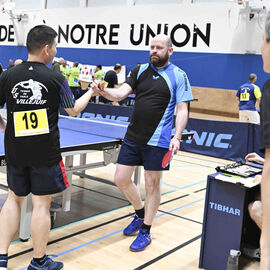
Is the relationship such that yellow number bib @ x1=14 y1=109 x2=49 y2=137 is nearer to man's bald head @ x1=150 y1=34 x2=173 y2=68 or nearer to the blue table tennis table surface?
the blue table tennis table surface

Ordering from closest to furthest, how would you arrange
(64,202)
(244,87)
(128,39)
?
(64,202), (244,87), (128,39)

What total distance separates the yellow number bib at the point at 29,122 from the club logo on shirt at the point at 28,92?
0.07 metres

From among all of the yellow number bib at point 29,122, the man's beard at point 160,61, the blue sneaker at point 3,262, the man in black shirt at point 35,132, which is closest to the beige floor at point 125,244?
the blue sneaker at point 3,262

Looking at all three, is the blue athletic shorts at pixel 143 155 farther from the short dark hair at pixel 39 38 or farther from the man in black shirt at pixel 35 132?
the short dark hair at pixel 39 38

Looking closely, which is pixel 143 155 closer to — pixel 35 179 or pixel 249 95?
pixel 35 179

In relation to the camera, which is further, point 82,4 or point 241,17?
point 82,4

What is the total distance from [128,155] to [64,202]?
1.01m

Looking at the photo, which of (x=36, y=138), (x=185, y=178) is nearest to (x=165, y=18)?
(x=185, y=178)

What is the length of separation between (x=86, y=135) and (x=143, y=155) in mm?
1044

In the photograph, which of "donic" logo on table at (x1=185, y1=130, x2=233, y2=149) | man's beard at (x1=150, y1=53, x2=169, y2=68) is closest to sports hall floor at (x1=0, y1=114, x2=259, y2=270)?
man's beard at (x1=150, y1=53, x2=169, y2=68)

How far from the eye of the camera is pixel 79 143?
3.76 metres

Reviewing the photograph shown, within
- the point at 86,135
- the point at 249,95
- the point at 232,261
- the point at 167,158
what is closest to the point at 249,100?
the point at 249,95

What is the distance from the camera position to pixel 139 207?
3859mm

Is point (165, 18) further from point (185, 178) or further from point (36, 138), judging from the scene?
point (36, 138)
